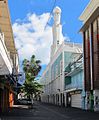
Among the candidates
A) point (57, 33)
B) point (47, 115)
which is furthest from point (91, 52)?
point (57, 33)

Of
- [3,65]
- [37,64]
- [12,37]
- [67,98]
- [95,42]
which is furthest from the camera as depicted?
[37,64]

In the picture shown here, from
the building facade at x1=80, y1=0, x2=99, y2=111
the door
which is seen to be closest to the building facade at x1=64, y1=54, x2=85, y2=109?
the door

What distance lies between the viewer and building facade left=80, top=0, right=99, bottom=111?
51.3m

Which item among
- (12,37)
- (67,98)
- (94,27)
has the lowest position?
(67,98)

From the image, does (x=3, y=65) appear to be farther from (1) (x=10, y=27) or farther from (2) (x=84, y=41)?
(2) (x=84, y=41)

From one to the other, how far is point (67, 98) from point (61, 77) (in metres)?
7.28

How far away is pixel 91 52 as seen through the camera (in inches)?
2120

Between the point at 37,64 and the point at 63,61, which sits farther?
the point at 37,64

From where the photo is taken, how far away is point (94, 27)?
53094mm

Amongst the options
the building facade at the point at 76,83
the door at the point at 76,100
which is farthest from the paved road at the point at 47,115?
the door at the point at 76,100

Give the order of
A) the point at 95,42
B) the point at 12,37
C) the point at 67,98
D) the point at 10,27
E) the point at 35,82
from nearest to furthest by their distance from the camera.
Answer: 1. the point at 10,27
2. the point at 12,37
3. the point at 95,42
4. the point at 35,82
5. the point at 67,98

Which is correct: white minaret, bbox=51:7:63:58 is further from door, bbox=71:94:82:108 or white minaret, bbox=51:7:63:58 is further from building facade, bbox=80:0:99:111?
building facade, bbox=80:0:99:111

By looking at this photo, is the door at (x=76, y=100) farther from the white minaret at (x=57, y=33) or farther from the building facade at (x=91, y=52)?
the white minaret at (x=57, y=33)

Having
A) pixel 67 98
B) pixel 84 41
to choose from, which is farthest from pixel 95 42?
pixel 67 98
